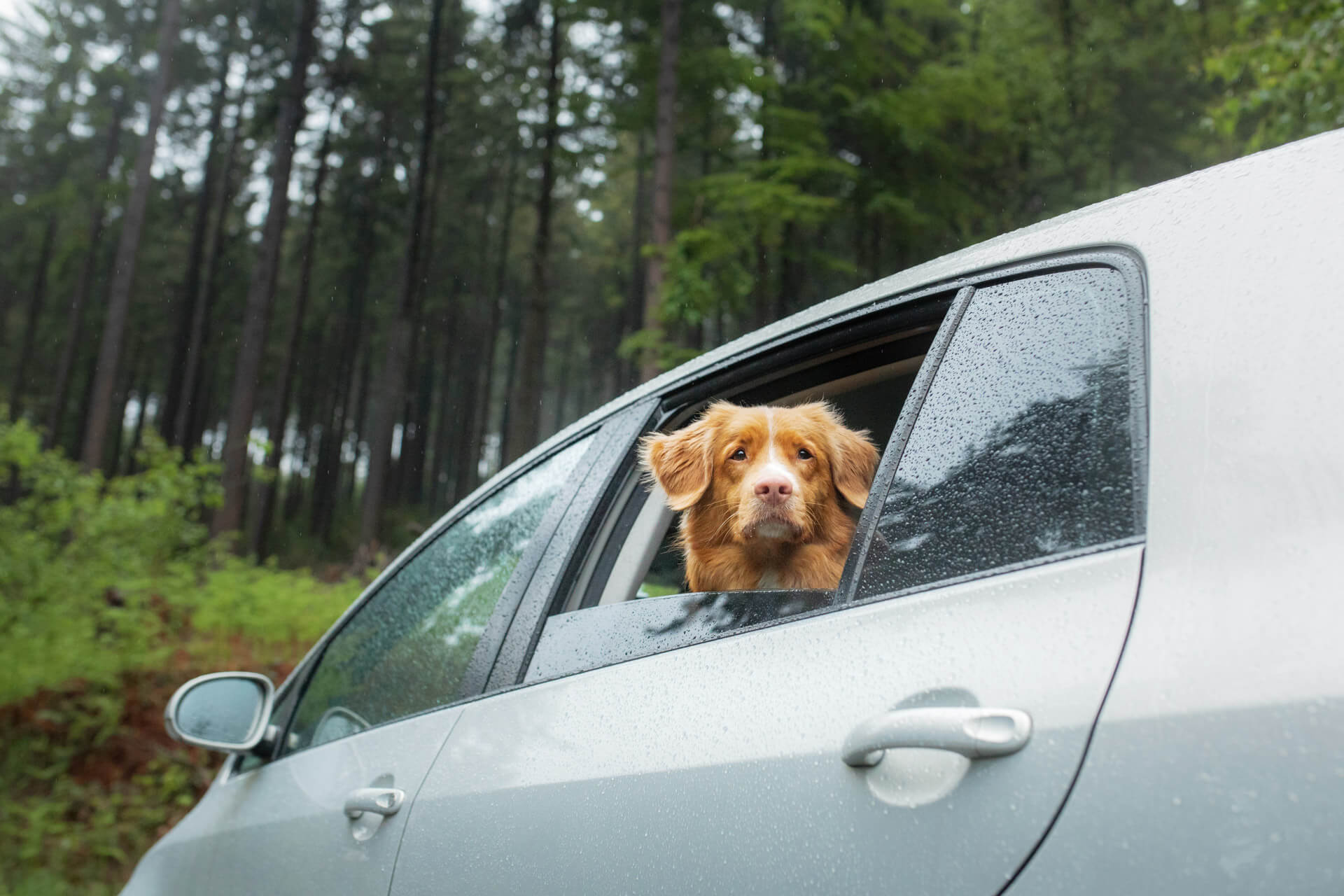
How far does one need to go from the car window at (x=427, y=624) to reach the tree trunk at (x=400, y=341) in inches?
641

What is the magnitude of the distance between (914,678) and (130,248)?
2529 cm

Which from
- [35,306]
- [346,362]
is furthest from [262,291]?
[35,306]

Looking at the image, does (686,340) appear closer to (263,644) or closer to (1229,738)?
(263,644)

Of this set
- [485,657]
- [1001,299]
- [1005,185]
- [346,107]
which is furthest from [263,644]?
[346,107]

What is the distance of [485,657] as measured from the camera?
2.27 metres

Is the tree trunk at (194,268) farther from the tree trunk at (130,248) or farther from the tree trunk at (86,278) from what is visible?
the tree trunk at (130,248)

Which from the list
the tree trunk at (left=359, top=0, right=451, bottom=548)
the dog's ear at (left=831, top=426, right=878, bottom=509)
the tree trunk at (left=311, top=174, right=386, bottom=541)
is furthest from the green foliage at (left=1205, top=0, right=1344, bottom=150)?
the tree trunk at (left=311, top=174, right=386, bottom=541)

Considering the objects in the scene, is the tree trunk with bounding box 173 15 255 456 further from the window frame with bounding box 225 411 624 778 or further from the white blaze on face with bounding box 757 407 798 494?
the white blaze on face with bounding box 757 407 798 494

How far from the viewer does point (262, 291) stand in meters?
21.6

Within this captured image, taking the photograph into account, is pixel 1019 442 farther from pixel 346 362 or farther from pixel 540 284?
pixel 346 362

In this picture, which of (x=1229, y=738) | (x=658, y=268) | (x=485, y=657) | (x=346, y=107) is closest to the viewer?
(x=1229, y=738)

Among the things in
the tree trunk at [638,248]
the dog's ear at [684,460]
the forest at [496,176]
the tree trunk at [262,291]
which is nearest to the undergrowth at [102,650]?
the forest at [496,176]

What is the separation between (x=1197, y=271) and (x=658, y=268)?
1222 cm

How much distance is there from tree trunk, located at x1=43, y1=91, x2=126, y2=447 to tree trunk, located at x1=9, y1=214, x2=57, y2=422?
1.68m
